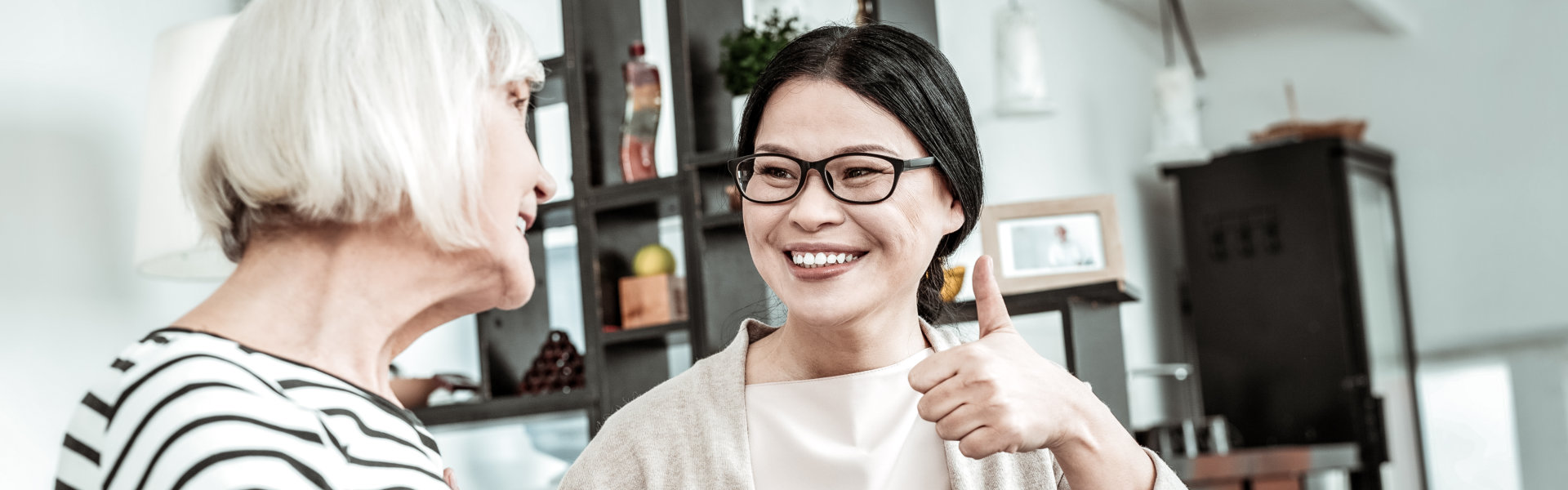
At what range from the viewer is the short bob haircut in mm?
840

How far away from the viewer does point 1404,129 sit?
5.80m

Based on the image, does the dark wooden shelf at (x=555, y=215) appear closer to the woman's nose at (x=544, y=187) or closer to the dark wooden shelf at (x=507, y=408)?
the dark wooden shelf at (x=507, y=408)

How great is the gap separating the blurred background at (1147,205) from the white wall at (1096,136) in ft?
0.06

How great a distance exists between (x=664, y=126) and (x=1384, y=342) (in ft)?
11.2

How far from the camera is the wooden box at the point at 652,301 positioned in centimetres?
296

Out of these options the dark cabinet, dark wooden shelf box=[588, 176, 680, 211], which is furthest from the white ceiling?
dark wooden shelf box=[588, 176, 680, 211]

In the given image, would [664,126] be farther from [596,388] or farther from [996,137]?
[996,137]

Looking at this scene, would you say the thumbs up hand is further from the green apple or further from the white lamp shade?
the white lamp shade

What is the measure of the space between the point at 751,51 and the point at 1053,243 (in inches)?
36.1

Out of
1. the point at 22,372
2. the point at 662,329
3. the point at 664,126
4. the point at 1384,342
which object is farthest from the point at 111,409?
the point at 1384,342

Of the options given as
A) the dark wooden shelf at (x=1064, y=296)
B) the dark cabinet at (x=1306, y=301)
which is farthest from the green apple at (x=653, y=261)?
the dark cabinet at (x=1306, y=301)

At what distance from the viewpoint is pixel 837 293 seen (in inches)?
53.6

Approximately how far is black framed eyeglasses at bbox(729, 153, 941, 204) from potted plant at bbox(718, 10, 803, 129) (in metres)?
1.43

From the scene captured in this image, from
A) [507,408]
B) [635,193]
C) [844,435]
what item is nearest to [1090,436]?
[844,435]
